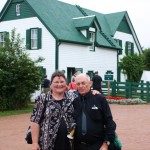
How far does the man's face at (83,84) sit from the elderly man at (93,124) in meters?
0.08

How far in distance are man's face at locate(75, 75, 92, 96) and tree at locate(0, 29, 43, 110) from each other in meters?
13.2

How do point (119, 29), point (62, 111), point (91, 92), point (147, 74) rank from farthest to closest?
point (147, 74), point (119, 29), point (91, 92), point (62, 111)

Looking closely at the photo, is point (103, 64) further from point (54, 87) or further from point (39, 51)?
point (54, 87)

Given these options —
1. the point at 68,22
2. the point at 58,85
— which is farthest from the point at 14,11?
the point at 58,85

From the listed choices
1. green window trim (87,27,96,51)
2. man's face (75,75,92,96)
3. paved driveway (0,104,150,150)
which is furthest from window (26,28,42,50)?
man's face (75,75,92,96)

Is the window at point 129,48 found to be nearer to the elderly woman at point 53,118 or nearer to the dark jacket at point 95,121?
the dark jacket at point 95,121

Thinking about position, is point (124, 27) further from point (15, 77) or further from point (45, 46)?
point (15, 77)

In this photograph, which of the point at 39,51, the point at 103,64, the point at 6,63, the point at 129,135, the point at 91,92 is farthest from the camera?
the point at 103,64

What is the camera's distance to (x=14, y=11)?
27109 mm

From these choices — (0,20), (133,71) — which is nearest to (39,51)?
(0,20)

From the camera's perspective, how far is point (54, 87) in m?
4.32

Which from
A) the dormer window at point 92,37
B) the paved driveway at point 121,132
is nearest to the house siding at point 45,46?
the dormer window at point 92,37

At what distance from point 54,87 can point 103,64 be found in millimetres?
25876

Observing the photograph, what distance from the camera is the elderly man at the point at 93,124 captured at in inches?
169
